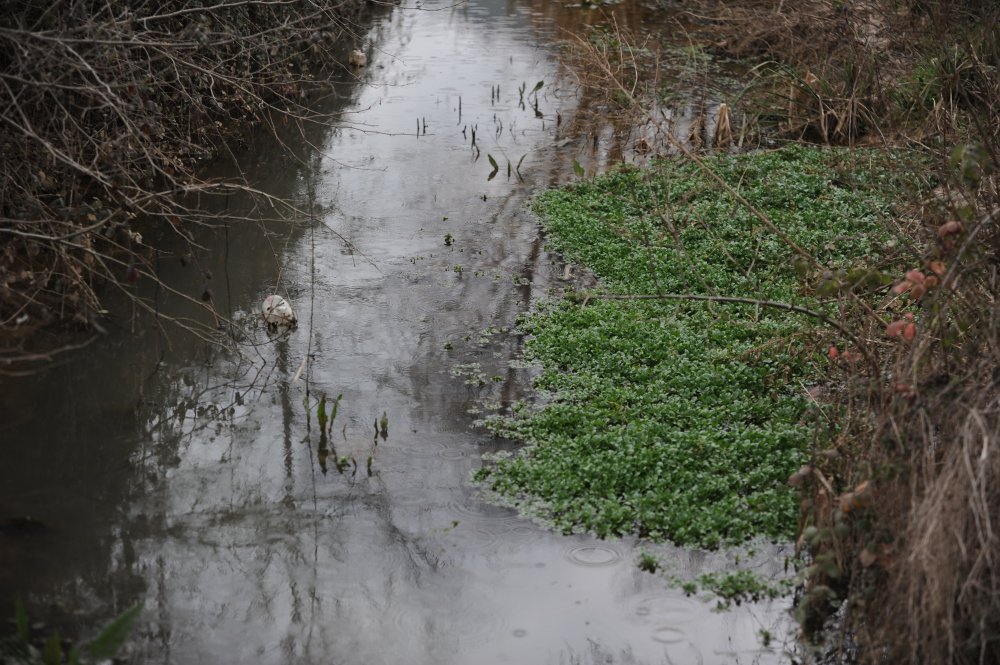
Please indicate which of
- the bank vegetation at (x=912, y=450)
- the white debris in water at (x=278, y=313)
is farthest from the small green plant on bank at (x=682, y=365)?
the white debris in water at (x=278, y=313)

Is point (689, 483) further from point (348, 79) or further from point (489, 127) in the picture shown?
point (348, 79)

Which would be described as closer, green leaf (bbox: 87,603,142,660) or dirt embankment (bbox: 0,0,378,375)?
green leaf (bbox: 87,603,142,660)

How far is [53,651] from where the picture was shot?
14.8 ft

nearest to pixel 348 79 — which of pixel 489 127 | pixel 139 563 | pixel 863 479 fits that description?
pixel 489 127

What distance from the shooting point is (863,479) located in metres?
4.66

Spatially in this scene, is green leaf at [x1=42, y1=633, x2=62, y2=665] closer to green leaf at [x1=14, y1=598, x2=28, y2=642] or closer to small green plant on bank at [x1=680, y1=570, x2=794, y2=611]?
green leaf at [x1=14, y1=598, x2=28, y2=642]

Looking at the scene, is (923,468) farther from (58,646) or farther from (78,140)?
(78,140)

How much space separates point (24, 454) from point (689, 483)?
3.84 meters

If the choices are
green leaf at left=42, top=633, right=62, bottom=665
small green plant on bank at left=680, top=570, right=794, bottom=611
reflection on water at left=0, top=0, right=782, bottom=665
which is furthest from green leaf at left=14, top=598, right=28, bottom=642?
small green plant on bank at left=680, top=570, right=794, bottom=611

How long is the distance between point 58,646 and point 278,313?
372cm

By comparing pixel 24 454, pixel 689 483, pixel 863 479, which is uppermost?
pixel 863 479

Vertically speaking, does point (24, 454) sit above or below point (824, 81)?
below

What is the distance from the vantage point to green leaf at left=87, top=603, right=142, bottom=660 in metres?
4.50

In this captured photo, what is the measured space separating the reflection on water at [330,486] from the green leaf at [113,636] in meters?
0.35
